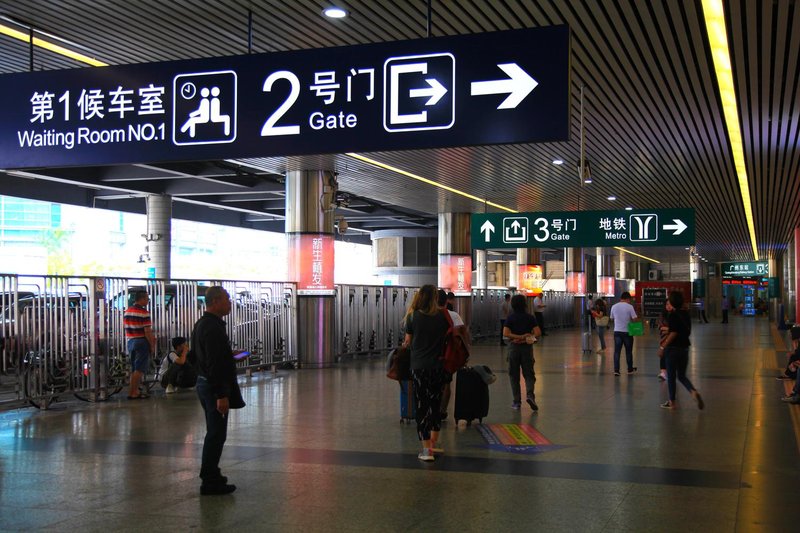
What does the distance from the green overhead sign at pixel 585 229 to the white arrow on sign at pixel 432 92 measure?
46.9 feet

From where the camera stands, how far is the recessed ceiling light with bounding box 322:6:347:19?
9.13m

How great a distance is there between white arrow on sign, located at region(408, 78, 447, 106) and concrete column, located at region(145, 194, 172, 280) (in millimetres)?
21903

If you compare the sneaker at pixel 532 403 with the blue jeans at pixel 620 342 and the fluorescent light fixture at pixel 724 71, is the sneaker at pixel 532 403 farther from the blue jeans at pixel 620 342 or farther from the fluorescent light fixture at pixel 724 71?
the blue jeans at pixel 620 342

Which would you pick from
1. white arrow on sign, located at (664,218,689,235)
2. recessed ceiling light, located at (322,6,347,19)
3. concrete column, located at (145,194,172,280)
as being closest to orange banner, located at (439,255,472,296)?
concrete column, located at (145,194,172,280)

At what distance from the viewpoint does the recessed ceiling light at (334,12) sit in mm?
9133

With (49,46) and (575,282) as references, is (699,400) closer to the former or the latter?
(49,46)

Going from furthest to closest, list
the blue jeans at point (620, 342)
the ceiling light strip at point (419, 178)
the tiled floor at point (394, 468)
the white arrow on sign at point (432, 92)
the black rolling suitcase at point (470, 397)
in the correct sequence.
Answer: the ceiling light strip at point (419, 178), the blue jeans at point (620, 342), the black rolling suitcase at point (470, 397), the white arrow on sign at point (432, 92), the tiled floor at point (394, 468)

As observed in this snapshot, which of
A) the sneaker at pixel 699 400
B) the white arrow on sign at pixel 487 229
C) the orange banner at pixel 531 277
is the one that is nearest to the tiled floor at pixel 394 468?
the sneaker at pixel 699 400

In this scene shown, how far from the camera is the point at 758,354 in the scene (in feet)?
74.5

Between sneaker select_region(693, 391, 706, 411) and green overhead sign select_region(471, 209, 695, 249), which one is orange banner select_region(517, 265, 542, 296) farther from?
sneaker select_region(693, 391, 706, 411)

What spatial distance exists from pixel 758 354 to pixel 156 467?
62.3 feet

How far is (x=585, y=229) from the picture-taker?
2153 centimetres

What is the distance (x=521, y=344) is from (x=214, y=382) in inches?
233

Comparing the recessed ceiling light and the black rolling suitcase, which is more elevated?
the recessed ceiling light
